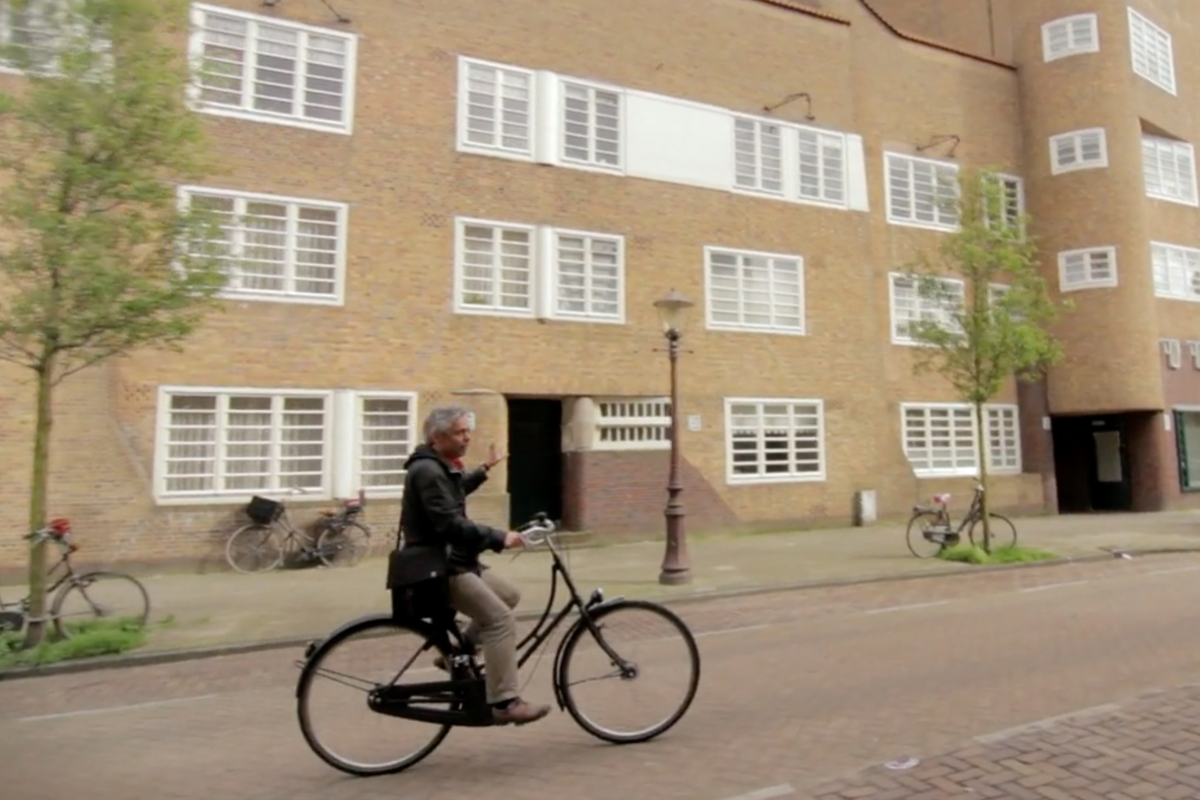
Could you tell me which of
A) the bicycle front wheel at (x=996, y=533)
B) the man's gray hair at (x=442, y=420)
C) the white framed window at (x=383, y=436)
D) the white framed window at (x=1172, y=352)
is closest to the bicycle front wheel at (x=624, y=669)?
the man's gray hair at (x=442, y=420)

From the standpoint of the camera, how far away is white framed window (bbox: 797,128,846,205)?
2116 centimetres

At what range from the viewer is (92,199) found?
8703mm

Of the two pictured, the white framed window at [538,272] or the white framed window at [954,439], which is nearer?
the white framed window at [538,272]

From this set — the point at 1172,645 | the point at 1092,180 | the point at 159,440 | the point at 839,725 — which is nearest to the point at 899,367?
the point at 1092,180

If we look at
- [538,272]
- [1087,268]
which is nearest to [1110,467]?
[1087,268]

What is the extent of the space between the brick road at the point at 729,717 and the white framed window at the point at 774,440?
954cm

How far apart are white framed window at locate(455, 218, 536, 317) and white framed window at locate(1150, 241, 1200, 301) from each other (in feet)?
59.1

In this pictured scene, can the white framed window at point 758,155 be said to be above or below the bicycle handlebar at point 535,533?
above

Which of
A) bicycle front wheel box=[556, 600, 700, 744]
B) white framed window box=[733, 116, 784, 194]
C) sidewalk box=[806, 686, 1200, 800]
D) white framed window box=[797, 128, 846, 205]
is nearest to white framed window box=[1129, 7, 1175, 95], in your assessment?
white framed window box=[797, 128, 846, 205]

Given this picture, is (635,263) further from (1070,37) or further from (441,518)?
(1070,37)

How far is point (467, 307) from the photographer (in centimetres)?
1672

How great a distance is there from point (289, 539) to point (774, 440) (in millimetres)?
10349

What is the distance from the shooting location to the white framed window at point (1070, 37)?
24.4m

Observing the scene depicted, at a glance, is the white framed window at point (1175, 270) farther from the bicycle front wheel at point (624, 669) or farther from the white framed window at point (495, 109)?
the bicycle front wheel at point (624, 669)
